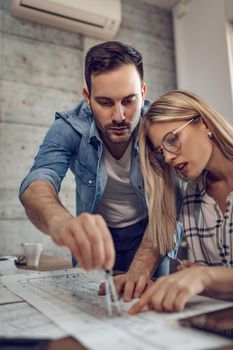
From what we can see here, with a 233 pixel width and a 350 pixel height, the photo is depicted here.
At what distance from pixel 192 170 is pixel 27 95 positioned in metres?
1.78

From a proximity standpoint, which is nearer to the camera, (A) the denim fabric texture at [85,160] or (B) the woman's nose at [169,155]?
(B) the woman's nose at [169,155]

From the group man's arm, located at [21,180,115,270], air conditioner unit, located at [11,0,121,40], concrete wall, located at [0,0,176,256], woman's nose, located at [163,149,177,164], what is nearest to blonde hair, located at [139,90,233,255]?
woman's nose, located at [163,149,177,164]

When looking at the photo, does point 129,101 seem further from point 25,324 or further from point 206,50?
point 206,50

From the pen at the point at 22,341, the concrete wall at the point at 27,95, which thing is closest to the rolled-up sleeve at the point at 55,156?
the pen at the point at 22,341

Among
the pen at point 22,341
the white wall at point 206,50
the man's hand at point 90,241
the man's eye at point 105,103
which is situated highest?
the white wall at point 206,50

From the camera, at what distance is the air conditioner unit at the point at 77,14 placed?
2.48 metres

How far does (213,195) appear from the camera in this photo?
3.81ft

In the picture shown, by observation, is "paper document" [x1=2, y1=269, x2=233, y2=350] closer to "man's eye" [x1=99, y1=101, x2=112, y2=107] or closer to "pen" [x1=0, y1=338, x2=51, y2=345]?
"pen" [x1=0, y1=338, x2=51, y2=345]

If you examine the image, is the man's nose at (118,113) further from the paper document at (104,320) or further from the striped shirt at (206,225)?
the paper document at (104,320)

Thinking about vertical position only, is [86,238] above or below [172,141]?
below

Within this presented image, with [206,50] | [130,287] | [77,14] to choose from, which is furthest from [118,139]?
[206,50]

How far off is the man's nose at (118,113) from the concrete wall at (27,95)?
1.39 m

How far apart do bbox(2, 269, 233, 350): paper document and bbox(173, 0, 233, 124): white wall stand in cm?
201

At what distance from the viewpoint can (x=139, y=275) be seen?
3.18 feet
